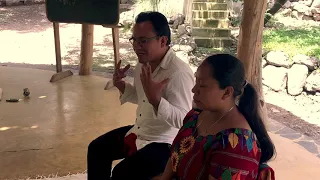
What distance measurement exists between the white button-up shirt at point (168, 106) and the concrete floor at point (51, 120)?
109cm

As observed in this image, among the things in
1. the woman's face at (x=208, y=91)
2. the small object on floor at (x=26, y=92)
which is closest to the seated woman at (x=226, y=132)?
the woman's face at (x=208, y=91)

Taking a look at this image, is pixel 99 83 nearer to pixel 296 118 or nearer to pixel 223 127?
pixel 296 118

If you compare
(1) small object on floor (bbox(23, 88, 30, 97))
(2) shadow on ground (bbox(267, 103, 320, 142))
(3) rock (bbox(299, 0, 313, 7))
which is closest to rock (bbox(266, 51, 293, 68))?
(2) shadow on ground (bbox(267, 103, 320, 142))

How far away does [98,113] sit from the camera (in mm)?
4195

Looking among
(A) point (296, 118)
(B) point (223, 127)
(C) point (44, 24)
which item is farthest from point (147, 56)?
(C) point (44, 24)

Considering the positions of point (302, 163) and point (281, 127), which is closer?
point (302, 163)

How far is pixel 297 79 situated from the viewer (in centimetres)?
561

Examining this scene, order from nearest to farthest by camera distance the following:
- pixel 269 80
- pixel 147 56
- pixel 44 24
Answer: pixel 147 56 < pixel 269 80 < pixel 44 24

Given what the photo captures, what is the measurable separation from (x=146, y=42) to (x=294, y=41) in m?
5.87

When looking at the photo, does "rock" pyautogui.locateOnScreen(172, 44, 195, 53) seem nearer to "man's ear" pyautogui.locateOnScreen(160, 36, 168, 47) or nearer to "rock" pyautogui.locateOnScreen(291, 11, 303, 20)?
"rock" pyautogui.locateOnScreen(291, 11, 303, 20)

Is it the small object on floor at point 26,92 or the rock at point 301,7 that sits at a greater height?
the rock at point 301,7

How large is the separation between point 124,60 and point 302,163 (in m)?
4.26

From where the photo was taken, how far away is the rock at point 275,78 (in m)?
5.68

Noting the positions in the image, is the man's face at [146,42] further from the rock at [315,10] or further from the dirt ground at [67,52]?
the rock at [315,10]
